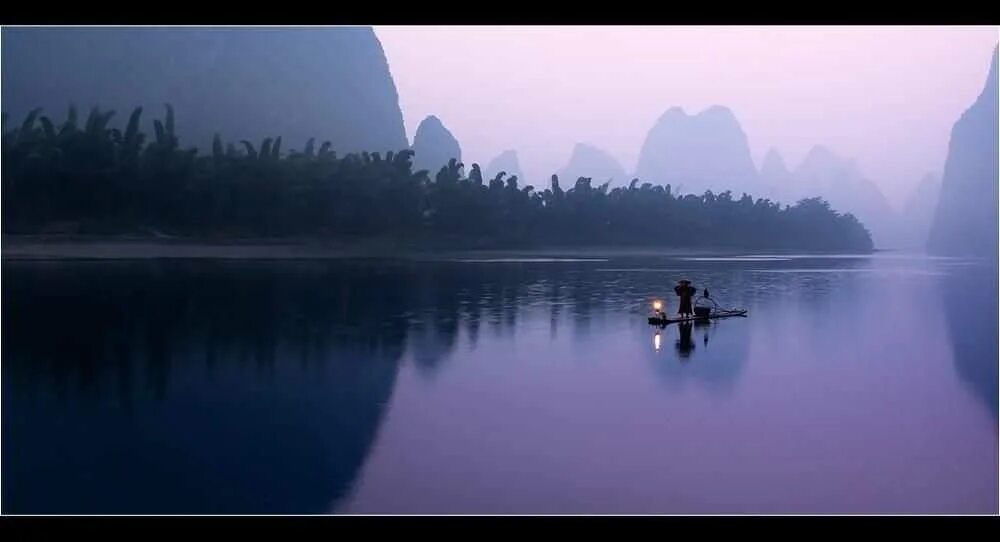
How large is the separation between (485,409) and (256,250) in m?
11.0

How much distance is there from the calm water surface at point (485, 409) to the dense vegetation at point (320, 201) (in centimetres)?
508

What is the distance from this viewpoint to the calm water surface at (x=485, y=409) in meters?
2.30

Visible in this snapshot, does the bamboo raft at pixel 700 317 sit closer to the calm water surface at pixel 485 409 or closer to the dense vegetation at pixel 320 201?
the calm water surface at pixel 485 409

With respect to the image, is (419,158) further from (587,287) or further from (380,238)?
(587,287)

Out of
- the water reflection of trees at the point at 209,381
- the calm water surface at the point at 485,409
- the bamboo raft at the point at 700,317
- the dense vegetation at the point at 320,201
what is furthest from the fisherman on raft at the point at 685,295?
the dense vegetation at the point at 320,201

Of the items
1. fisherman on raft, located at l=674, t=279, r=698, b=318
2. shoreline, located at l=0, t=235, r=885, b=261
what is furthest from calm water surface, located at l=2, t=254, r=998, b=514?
shoreline, located at l=0, t=235, r=885, b=261

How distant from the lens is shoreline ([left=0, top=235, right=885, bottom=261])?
1052cm

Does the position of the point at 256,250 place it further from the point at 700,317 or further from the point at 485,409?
the point at 485,409

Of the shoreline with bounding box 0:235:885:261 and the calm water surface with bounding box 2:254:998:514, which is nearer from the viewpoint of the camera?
the calm water surface with bounding box 2:254:998:514

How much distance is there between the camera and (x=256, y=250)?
13.5 meters

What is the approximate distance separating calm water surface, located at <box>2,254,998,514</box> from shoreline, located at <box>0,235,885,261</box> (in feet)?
15.3

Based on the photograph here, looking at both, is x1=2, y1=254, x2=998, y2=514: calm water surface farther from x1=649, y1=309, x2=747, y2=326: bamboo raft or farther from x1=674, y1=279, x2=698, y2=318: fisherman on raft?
x1=674, y1=279, x2=698, y2=318: fisherman on raft

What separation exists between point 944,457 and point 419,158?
13.7 meters
